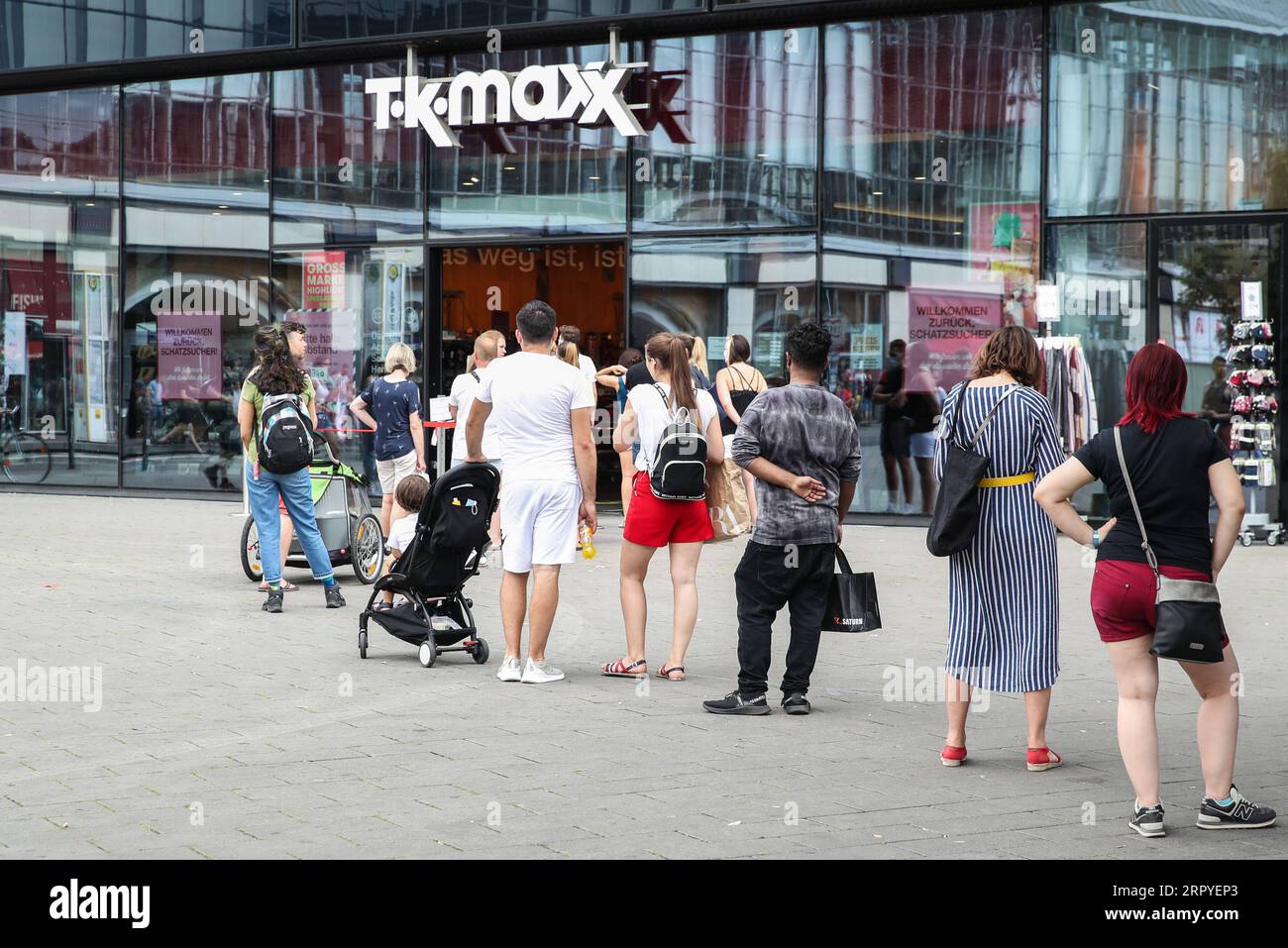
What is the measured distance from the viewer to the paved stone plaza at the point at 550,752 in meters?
5.20

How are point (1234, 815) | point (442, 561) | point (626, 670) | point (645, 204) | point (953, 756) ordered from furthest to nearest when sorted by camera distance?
point (645, 204), point (442, 561), point (626, 670), point (953, 756), point (1234, 815)

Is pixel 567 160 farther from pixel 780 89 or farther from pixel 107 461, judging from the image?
pixel 107 461

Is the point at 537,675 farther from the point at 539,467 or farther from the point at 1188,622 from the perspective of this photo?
the point at 1188,622

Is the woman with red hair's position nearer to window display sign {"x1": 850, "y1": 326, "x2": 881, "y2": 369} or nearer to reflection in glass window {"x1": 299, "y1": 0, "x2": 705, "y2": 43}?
window display sign {"x1": 850, "y1": 326, "x2": 881, "y2": 369}

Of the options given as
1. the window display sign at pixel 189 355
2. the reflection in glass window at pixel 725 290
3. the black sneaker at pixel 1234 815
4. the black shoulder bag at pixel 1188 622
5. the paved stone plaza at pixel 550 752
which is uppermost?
the reflection in glass window at pixel 725 290

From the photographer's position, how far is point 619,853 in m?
4.98

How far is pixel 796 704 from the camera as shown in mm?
7316

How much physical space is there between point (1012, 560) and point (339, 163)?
14.8 meters

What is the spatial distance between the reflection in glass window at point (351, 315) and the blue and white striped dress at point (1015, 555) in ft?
44.1

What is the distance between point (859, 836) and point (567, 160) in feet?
45.6

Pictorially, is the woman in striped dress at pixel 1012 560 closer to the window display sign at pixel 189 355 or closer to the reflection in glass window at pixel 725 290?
the reflection in glass window at pixel 725 290

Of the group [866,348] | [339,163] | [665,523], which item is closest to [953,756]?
[665,523]

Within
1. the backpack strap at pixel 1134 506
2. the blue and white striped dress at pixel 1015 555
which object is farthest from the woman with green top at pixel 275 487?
the backpack strap at pixel 1134 506

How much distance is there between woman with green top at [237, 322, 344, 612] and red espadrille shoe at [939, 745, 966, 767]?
5356mm
